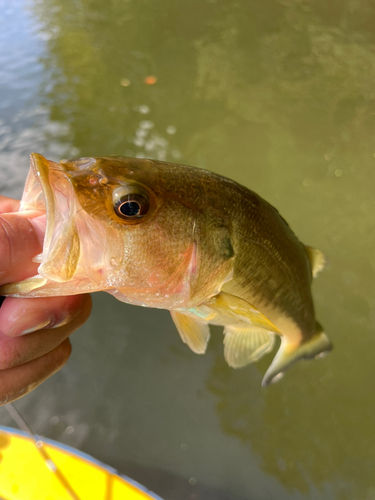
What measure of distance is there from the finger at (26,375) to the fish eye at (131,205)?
1.76 ft

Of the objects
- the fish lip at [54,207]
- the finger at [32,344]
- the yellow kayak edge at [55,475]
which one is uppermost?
the fish lip at [54,207]

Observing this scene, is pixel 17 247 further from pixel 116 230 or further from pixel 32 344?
pixel 32 344

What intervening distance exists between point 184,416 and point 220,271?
5.55 feet

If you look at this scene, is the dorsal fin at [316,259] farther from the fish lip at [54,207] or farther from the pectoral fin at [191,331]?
the fish lip at [54,207]

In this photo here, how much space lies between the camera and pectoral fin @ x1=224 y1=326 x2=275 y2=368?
1.24 meters

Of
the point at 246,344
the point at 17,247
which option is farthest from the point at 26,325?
the point at 246,344

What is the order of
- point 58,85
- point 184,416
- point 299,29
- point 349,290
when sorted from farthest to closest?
point 299,29 < point 58,85 < point 349,290 < point 184,416

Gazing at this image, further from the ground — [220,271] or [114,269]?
[114,269]

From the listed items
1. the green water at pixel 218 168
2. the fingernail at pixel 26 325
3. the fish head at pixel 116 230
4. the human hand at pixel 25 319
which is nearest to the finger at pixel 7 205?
the human hand at pixel 25 319

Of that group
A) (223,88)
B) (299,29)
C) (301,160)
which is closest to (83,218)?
(301,160)

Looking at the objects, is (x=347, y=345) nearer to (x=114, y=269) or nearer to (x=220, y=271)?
(x=220, y=271)

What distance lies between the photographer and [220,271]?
34.3 inches

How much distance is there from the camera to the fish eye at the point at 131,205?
70 cm

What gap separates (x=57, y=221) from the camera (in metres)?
0.62
